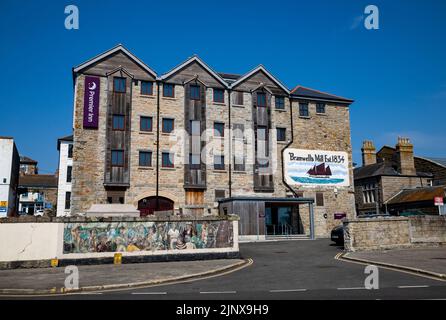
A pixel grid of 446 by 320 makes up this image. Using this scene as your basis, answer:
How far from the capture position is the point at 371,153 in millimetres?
52188

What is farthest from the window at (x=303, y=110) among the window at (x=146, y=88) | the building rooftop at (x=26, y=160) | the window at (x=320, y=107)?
the building rooftop at (x=26, y=160)

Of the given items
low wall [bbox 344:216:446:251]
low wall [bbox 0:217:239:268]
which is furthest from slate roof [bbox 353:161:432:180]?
low wall [bbox 0:217:239:268]

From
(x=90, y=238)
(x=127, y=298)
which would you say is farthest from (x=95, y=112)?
(x=127, y=298)

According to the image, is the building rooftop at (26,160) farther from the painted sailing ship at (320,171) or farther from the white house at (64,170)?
the painted sailing ship at (320,171)

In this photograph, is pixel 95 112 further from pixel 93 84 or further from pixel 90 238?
pixel 90 238

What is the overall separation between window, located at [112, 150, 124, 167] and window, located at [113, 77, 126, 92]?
508 centimetres

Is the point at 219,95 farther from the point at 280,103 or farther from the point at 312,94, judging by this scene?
the point at 312,94

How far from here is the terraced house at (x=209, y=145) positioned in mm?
30906

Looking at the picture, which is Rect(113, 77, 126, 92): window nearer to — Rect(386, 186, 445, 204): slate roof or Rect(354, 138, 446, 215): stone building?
Rect(354, 138, 446, 215): stone building

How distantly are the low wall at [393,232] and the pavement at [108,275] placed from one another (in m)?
7.04

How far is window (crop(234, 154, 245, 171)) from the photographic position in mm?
34500

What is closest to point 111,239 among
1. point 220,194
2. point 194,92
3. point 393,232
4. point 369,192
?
point 393,232
